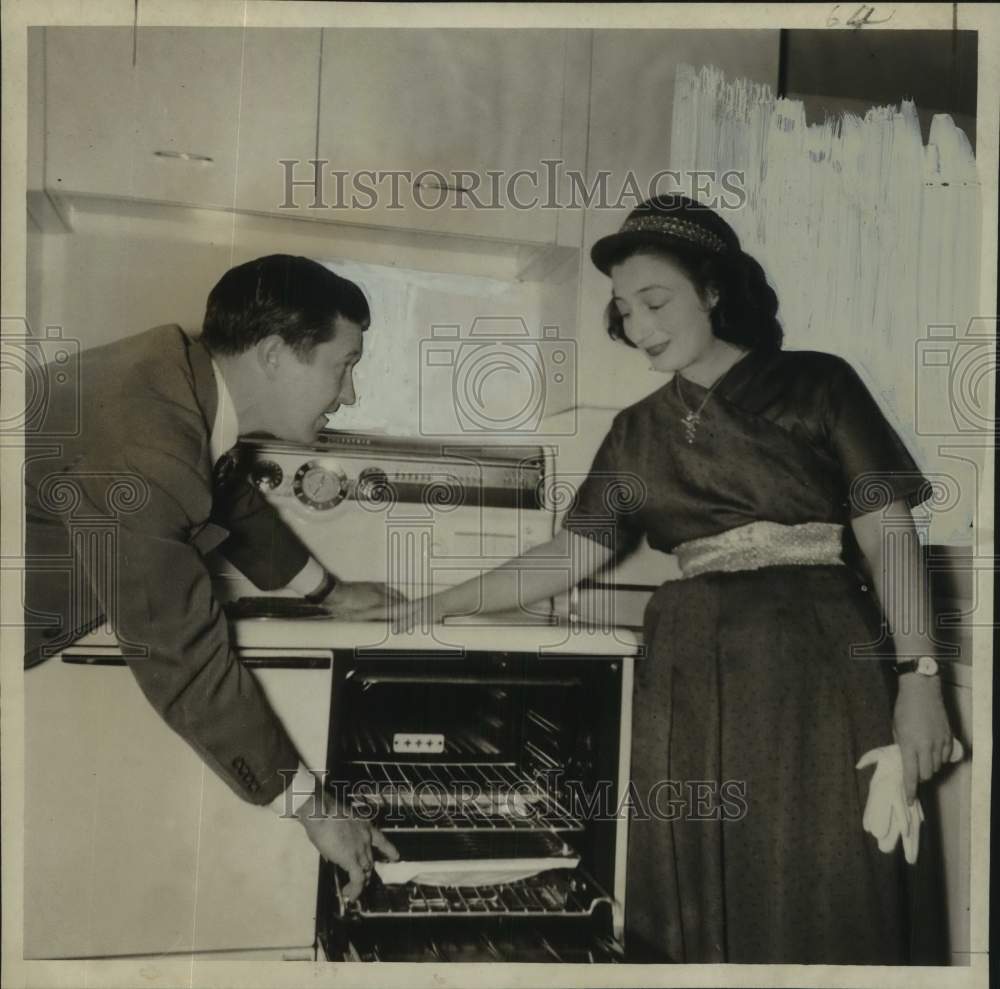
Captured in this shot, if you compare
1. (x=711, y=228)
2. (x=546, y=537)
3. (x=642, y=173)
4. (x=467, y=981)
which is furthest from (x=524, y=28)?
(x=467, y=981)

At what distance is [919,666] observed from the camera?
129cm

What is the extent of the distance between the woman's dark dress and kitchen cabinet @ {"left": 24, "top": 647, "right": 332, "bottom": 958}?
1.58 ft

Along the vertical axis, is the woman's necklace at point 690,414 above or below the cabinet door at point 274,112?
below

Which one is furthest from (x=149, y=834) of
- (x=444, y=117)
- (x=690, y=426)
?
(x=444, y=117)

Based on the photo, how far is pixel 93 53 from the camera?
1275 millimetres

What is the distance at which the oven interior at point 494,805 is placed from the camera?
1269mm

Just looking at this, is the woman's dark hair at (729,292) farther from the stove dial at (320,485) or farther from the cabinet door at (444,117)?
the stove dial at (320,485)

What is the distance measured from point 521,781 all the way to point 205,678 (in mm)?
468

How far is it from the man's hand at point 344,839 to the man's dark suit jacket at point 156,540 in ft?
0.20

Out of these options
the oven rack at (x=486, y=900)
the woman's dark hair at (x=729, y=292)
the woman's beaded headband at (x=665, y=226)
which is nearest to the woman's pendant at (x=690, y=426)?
the woman's dark hair at (x=729, y=292)

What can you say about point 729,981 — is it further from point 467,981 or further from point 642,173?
point 642,173

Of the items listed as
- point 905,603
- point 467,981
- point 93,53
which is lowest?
point 467,981

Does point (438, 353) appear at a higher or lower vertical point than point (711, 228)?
lower

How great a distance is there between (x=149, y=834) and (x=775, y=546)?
3.18 feet
